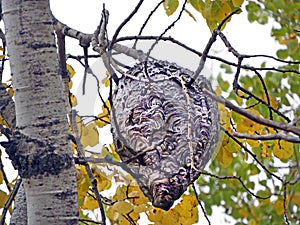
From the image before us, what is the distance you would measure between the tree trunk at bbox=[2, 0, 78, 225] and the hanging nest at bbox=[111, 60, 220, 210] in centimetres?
7

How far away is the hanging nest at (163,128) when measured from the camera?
0.81 meters

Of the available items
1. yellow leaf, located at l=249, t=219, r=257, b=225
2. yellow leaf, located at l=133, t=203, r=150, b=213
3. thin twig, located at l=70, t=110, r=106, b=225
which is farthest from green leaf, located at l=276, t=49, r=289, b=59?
thin twig, located at l=70, t=110, r=106, b=225

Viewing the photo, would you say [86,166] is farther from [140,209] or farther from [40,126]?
[140,209]

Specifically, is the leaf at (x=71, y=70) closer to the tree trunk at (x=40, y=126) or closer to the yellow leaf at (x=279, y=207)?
the tree trunk at (x=40, y=126)

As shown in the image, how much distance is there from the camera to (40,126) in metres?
0.85

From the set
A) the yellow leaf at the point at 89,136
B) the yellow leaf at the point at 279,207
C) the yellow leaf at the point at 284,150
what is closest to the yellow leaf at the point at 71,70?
the yellow leaf at the point at 89,136

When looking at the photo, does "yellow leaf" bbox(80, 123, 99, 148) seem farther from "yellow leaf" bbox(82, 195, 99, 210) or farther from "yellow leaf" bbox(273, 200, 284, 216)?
"yellow leaf" bbox(273, 200, 284, 216)

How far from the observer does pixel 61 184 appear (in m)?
0.85

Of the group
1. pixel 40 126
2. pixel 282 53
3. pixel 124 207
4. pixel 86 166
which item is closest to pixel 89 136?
pixel 124 207

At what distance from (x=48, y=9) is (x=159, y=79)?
15 centimetres

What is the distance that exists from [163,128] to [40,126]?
0.14 metres

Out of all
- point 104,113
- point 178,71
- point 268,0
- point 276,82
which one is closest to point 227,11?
point 104,113

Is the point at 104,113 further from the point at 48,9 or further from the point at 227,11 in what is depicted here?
the point at 48,9

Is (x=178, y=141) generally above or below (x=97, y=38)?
below
